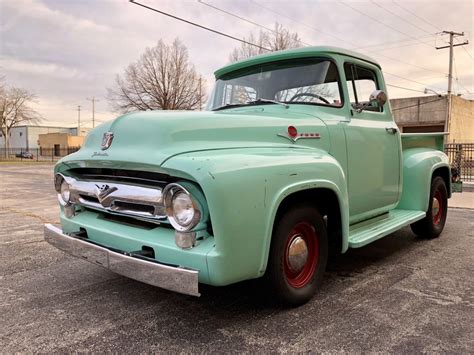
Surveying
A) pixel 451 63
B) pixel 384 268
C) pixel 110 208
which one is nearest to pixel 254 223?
pixel 110 208

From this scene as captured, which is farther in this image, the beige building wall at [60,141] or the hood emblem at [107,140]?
the beige building wall at [60,141]

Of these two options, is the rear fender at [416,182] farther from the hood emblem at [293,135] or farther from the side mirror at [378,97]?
the hood emblem at [293,135]

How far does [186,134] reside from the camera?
2.72 meters

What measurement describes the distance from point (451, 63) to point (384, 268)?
28788 millimetres

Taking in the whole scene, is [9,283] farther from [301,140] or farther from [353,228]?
[353,228]

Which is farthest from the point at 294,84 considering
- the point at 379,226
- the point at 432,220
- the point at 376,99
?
the point at 432,220

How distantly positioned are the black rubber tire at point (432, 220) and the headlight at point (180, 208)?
371 cm

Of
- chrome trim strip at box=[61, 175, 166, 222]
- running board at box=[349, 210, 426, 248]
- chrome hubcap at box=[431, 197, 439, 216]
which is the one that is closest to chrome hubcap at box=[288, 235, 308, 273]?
running board at box=[349, 210, 426, 248]

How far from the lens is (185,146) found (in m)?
2.64

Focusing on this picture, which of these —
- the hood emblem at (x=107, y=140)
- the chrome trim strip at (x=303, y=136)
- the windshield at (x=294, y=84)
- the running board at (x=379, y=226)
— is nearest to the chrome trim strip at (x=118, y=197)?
the hood emblem at (x=107, y=140)

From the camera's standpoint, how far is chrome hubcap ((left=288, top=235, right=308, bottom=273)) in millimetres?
2904

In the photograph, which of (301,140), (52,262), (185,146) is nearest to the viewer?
(185,146)

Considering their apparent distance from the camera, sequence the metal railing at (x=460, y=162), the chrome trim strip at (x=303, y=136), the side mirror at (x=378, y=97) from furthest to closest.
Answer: the metal railing at (x=460, y=162) → the side mirror at (x=378, y=97) → the chrome trim strip at (x=303, y=136)

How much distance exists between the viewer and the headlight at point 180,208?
239 cm
